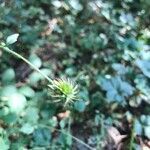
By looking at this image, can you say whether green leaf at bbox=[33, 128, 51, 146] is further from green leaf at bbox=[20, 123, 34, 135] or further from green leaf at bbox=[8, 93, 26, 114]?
green leaf at bbox=[8, 93, 26, 114]

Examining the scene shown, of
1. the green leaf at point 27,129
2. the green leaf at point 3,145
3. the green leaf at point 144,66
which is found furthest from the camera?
the green leaf at point 144,66

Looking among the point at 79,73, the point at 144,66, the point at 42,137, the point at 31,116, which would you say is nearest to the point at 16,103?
the point at 31,116

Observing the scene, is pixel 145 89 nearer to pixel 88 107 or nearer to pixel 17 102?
pixel 88 107

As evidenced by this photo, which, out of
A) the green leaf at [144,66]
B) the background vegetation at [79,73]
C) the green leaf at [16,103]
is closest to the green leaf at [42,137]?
the background vegetation at [79,73]

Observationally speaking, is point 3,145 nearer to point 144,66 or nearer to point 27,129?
point 27,129

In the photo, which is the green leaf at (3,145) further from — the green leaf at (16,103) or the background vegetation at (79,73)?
the green leaf at (16,103)

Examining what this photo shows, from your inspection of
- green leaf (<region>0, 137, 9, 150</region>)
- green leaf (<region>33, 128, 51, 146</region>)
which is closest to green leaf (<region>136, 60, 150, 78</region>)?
green leaf (<region>33, 128, 51, 146</region>)

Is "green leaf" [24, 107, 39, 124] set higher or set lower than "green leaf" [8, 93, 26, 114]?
lower

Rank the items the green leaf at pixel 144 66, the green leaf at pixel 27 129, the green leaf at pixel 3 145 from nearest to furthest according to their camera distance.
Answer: the green leaf at pixel 3 145 < the green leaf at pixel 27 129 < the green leaf at pixel 144 66
